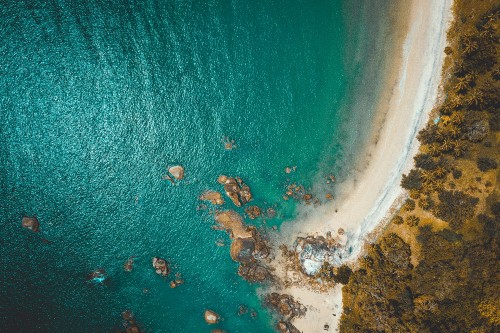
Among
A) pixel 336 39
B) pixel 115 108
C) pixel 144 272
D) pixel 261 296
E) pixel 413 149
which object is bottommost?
pixel 261 296

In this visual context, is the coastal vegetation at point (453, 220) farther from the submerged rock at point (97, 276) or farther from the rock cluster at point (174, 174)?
the submerged rock at point (97, 276)

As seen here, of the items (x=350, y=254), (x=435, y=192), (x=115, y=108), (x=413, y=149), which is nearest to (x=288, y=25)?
(x=413, y=149)

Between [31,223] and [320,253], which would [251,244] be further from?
[31,223]

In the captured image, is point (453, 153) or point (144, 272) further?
point (144, 272)

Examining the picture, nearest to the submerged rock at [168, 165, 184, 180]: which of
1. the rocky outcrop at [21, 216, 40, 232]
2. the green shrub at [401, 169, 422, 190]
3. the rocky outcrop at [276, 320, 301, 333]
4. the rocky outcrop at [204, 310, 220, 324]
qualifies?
the rocky outcrop at [204, 310, 220, 324]

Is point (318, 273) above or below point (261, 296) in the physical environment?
above

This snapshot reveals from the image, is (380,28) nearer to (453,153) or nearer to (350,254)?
(453,153)

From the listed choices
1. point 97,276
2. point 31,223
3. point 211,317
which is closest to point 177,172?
point 97,276

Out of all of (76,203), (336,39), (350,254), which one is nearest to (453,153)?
(350,254)
